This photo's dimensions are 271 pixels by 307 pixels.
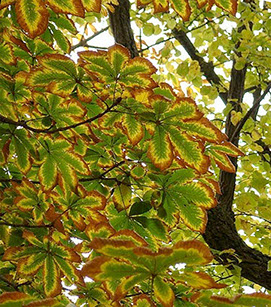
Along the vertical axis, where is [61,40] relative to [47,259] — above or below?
above

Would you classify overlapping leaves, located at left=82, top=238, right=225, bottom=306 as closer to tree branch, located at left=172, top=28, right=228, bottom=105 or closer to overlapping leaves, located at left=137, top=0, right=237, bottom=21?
overlapping leaves, located at left=137, top=0, right=237, bottom=21

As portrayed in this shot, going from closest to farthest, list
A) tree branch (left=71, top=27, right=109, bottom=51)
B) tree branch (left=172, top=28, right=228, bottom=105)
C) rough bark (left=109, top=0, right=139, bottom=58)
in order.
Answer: rough bark (left=109, top=0, right=139, bottom=58) → tree branch (left=71, top=27, right=109, bottom=51) → tree branch (left=172, top=28, right=228, bottom=105)

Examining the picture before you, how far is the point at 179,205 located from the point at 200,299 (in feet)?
1.68

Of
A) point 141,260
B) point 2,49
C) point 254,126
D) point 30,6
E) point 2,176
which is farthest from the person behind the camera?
point 254,126

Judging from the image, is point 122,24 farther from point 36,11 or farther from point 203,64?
point 36,11

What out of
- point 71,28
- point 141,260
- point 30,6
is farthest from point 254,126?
point 141,260

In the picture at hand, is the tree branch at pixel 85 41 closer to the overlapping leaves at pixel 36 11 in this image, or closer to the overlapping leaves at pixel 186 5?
the overlapping leaves at pixel 186 5

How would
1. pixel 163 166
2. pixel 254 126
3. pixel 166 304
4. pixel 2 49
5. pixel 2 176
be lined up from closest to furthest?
pixel 166 304 → pixel 163 166 → pixel 2 49 → pixel 2 176 → pixel 254 126

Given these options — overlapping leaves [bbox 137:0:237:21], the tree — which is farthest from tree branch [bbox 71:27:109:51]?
overlapping leaves [bbox 137:0:237:21]

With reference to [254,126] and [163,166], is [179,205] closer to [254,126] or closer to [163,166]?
[163,166]

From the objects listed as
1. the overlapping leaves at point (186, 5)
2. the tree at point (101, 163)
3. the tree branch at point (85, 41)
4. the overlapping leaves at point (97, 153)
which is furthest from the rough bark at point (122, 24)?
the overlapping leaves at point (186, 5)

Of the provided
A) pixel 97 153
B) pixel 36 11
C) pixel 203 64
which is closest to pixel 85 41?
pixel 203 64

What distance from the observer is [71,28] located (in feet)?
4.33

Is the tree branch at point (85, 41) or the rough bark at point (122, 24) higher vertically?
the tree branch at point (85, 41)
